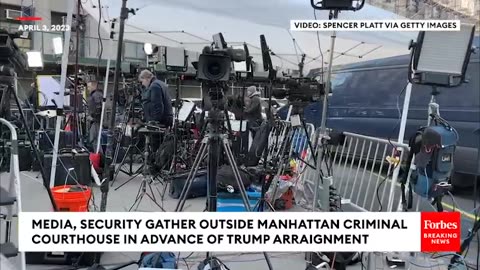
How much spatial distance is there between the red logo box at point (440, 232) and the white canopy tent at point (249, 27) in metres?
1.61

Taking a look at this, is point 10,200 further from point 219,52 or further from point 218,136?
point 219,52

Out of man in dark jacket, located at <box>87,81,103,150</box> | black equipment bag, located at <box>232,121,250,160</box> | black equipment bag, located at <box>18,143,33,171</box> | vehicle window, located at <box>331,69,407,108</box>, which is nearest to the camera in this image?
black equipment bag, located at <box>232,121,250,160</box>

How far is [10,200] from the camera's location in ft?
6.23

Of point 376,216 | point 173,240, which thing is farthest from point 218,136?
point 376,216

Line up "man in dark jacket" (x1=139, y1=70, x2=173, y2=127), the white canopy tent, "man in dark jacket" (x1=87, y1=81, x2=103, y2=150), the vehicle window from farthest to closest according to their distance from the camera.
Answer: "man in dark jacket" (x1=87, y1=81, x2=103, y2=150)
the vehicle window
"man in dark jacket" (x1=139, y1=70, x2=173, y2=127)
the white canopy tent

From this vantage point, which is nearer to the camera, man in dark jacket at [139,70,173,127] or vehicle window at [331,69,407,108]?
man in dark jacket at [139,70,173,127]

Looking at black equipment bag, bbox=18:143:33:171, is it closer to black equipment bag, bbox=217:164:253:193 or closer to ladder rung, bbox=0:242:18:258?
black equipment bag, bbox=217:164:253:193

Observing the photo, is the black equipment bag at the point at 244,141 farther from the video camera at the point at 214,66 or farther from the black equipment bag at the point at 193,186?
the video camera at the point at 214,66

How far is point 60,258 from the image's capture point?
2.67m

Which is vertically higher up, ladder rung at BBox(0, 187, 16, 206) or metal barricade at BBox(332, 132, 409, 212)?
ladder rung at BBox(0, 187, 16, 206)

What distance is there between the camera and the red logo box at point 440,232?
228 cm

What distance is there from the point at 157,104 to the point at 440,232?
3595mm

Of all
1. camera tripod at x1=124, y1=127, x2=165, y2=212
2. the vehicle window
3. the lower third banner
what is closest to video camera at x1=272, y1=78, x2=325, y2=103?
the lower third banner

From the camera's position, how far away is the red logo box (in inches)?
89.6
